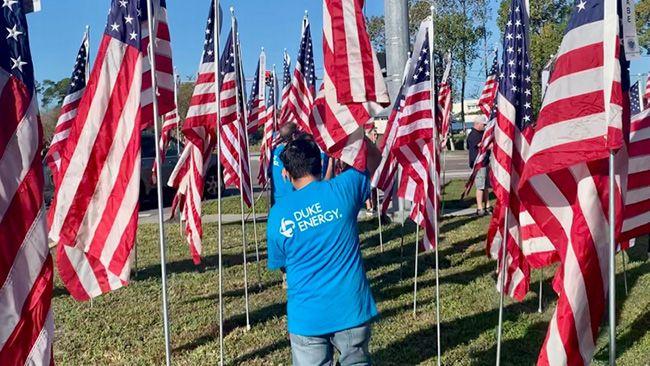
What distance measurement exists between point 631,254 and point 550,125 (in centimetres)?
663

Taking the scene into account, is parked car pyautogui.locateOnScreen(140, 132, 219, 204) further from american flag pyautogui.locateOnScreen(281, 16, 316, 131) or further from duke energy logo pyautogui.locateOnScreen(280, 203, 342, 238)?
duke energy logo pyautogui.locateOnScreen(280, 203, 342, 238)

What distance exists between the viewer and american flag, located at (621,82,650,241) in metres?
5.98

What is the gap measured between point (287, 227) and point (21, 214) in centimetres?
141

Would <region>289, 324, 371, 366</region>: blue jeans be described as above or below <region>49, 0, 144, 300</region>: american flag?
below

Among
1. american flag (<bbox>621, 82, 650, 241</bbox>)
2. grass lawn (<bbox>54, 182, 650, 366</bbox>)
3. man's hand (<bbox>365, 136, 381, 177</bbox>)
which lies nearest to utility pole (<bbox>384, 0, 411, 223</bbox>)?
grass lawn (<bbox>54, 182, 650, 366</bbox>)

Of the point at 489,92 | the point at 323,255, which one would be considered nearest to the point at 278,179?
the point at 323,255

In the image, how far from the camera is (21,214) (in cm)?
362

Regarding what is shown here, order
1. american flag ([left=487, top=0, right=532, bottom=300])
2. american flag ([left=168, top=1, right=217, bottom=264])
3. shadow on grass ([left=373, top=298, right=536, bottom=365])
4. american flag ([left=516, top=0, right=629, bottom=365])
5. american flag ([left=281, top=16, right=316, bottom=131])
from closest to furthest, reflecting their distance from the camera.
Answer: american flag ([left=516, top=0, right=629, bottom=365]) → american flag ([left=487, top=0, right=532, bottom=300]) → shadow on grass ([left=373, top=298, right=536, bottom=365]) → american flag ([left=168, top=1, right=217, bottom=264]) → american flag ([left=281, top=16, right=316, bottom=131])

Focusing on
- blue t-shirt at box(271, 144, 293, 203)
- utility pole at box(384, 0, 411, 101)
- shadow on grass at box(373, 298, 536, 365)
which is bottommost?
shadow on grass at box(373, 298, 536, 365)

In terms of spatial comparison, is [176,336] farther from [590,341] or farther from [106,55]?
[590,341]

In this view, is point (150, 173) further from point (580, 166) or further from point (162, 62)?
point (580, 166)

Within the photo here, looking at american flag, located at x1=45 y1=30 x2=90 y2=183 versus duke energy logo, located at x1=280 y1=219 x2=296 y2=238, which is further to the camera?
american flag, located at x1=45 y1=30 x2=90 y2=183

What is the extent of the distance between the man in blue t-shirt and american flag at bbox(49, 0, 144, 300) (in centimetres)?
103

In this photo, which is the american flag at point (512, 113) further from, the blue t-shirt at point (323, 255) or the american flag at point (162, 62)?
the american flag at point (162, 62)
